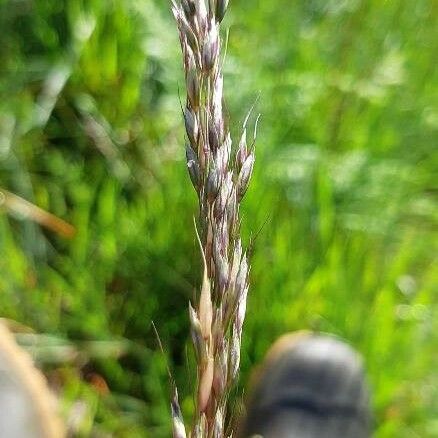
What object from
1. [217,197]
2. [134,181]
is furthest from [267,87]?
[217,197]

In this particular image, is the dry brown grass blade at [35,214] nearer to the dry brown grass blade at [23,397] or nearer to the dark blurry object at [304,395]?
the dry brown grass blade at [23,397]

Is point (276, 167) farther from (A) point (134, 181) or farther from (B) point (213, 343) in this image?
(B) point (213, 343)

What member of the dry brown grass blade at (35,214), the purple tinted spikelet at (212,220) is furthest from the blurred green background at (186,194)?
the purple tinted spikelet at (212,220)

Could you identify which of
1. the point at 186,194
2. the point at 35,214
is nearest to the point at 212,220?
the point at 186,194

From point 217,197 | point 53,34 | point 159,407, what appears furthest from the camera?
point 53,34

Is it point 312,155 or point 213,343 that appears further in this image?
point 312,155

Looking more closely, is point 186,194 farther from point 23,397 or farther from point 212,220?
point 212,220
